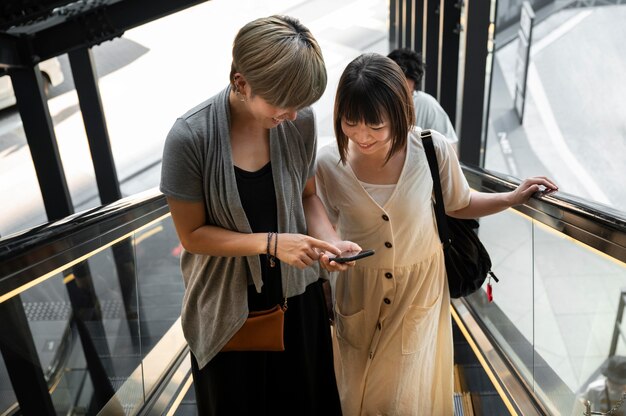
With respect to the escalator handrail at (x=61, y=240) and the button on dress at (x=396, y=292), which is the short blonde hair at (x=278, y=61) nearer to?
the button on dress at (x=396, y=292)

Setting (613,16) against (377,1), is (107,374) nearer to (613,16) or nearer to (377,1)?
(613,16)

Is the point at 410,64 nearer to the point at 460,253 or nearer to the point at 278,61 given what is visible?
the point at 460,253

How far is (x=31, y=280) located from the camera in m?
1.67

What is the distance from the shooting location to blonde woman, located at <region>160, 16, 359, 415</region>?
1.51m

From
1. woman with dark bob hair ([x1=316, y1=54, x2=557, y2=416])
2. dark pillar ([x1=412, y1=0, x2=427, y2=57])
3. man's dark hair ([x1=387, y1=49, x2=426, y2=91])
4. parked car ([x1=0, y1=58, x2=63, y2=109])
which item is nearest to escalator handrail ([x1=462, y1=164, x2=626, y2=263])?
woman with dark bob hair ([x1=316, y1=54, x2=557, y2=416])

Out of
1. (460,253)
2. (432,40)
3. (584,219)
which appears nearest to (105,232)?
(460,253)

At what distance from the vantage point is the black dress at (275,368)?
188cm

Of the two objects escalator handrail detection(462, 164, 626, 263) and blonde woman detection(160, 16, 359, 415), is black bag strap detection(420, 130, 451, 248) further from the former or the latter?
blonde woman detection(160, 16, 359, 415)

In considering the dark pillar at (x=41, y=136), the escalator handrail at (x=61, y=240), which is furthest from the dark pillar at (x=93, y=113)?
the escalator handrail at (x=61, y=240)

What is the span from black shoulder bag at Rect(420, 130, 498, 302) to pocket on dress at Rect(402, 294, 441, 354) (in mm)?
135

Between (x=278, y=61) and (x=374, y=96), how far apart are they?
0.43 m

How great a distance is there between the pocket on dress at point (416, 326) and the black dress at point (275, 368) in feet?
1.01

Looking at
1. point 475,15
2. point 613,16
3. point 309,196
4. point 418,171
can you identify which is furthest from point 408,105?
point 613,16

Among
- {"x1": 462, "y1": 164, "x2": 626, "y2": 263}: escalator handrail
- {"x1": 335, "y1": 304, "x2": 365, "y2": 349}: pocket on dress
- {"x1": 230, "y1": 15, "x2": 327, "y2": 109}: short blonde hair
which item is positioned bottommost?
{"x1": 335, "y1": 304, "x2": 365, "y2": 349}: pocket on dress
